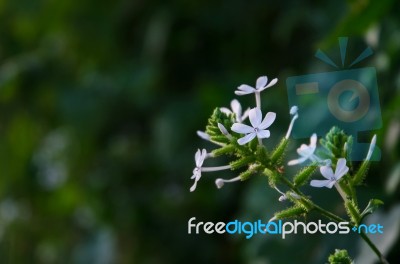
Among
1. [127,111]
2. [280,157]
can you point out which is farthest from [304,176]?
[127,111]

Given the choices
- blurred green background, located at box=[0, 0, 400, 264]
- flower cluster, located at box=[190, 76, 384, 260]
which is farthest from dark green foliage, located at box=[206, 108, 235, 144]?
blurred green background, located at box=[0, 0, 400, 264]

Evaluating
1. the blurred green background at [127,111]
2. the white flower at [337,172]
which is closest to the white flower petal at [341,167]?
the white flower at [337,172]

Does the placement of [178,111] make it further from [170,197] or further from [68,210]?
[68,210]

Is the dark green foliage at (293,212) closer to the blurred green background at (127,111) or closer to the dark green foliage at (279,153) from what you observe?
the dark green foliage at (279,153)

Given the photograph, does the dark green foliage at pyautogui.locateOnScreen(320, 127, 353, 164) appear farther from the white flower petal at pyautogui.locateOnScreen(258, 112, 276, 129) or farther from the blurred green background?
the blurred green background

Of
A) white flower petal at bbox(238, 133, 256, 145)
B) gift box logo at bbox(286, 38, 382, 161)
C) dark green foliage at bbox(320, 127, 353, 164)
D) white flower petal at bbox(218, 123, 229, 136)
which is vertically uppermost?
gift box logo at bbox(286, 38, 382, 161)

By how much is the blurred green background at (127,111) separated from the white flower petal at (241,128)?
2.49 ft

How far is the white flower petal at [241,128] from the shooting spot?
310 millimetres

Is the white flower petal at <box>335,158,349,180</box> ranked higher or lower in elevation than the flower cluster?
lower

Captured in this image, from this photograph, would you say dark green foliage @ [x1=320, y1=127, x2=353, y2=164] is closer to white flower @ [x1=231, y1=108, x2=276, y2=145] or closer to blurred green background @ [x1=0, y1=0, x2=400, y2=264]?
white flower @ [x1=231, y1=108, x2=276, y2=145]

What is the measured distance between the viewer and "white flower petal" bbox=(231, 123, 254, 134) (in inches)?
12.2

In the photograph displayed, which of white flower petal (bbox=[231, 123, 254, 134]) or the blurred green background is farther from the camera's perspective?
the blurred green background

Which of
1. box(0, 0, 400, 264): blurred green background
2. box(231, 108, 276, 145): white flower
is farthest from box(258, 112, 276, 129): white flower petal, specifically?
box(0, 0, 400, 264): blurred green background

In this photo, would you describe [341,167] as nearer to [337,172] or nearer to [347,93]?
[337,172]
